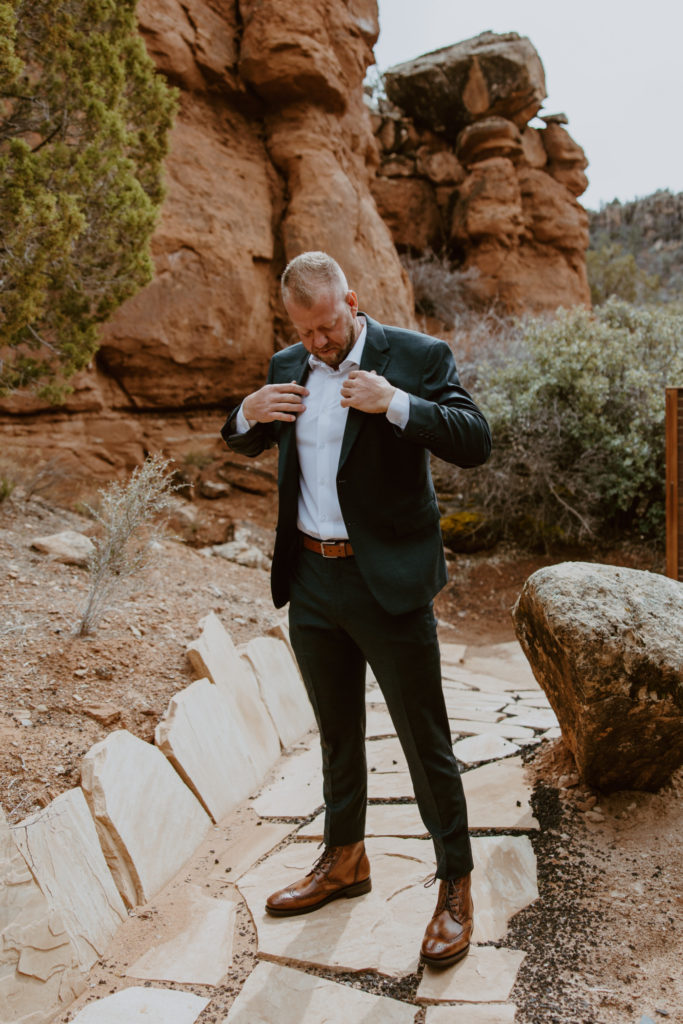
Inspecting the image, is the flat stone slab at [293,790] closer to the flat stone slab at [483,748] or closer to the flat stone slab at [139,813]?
the flat stone slab at [139,813]

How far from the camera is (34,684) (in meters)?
3.38

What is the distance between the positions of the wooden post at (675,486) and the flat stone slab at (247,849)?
4291 mm

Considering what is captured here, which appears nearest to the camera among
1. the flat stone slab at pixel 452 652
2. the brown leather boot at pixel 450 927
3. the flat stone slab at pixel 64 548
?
the brown leather boot at pixel 450 927

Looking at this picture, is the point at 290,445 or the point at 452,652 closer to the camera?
the point at 290,445

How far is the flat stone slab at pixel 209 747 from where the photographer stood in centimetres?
331

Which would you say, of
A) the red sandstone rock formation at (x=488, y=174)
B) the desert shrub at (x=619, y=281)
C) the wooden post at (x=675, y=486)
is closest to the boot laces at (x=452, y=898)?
the wooden post at (x=675, y=486)

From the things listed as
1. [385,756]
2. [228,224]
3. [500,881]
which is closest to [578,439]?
[228,224]

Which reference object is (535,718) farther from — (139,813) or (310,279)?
(310,279)

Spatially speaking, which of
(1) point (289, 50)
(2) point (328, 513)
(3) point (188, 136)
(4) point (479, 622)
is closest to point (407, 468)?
(2) point (328, 513)

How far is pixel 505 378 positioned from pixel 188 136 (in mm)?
4819

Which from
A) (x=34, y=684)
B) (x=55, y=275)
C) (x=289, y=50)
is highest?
(x=289, y=50)

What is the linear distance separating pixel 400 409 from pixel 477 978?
1667 mm

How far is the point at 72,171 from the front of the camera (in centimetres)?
557

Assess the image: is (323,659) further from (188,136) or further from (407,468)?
(188,136)
